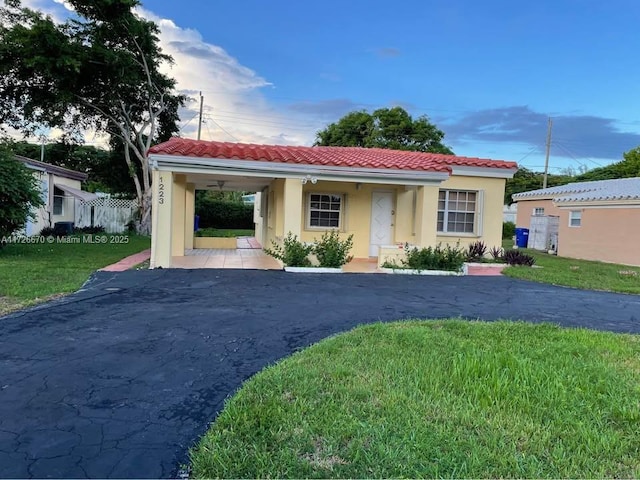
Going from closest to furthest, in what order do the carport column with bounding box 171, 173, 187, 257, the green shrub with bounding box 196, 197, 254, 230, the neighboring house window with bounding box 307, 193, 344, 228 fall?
the carport column with bounding box 171, 173, 187, 257, the neighboring house window with bounding box 307, 193, 344, 228, the green shrub with bounding box 196, 197, 254, 230

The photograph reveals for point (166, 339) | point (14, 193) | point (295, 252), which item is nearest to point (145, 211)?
point (14, 193)

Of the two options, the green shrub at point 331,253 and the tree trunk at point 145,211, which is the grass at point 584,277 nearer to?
the green shrub at point 331,253

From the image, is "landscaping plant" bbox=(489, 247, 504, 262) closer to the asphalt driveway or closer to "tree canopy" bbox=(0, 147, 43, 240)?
the asphalt driveway

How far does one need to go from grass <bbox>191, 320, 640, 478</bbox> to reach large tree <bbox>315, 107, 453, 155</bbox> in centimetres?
2992

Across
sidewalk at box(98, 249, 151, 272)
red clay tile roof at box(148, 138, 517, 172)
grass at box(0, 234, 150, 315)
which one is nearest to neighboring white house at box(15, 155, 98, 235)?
grass at box(0, 234, 150, 315)

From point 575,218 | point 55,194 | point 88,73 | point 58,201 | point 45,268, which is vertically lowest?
point 45,268

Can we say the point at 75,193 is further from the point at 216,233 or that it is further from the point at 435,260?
the point at 435,260

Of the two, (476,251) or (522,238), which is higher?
(522,238)

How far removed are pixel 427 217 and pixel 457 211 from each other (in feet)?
7.70

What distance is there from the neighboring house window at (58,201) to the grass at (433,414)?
22.9m

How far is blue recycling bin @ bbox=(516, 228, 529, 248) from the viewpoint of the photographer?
80.5 ft

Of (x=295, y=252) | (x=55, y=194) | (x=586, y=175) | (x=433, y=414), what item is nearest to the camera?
(x=433, y=414)

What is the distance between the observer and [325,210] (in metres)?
15.1

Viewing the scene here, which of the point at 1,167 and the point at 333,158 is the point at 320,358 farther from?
the point at 1,167
